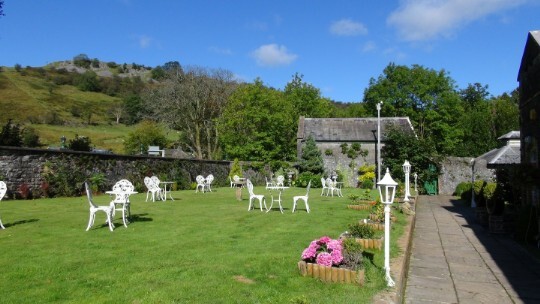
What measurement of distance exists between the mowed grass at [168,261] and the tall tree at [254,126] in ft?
77.9

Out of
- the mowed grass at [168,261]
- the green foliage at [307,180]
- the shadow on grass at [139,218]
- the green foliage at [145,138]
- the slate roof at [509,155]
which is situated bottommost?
the mowed grass at [168,261]

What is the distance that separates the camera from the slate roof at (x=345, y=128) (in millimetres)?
28984

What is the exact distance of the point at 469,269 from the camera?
655cm

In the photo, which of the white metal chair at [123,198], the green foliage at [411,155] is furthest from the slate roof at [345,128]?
the white metal chair at [123,198]

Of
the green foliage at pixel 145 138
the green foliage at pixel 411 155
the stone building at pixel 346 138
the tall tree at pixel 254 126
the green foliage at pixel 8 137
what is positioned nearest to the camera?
the green foliage at pixel 8 137

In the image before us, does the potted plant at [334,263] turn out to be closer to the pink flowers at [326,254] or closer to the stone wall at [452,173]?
the pink flowers at [326,254]

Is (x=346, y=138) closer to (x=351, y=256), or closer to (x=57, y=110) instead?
(x=351, y=256)

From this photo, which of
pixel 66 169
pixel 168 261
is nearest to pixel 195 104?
pixel 66 169

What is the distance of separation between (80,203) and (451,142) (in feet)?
116

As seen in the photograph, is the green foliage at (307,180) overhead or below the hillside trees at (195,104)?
below

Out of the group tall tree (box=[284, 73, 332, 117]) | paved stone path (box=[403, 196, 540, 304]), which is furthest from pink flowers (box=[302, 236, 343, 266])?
tall tree (box=[284, 73, 332, 117])

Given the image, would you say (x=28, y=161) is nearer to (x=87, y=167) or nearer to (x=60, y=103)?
(x=87, y=167)

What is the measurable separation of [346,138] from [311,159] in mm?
3301

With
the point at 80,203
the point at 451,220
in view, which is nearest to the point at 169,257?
the point at 80,203
